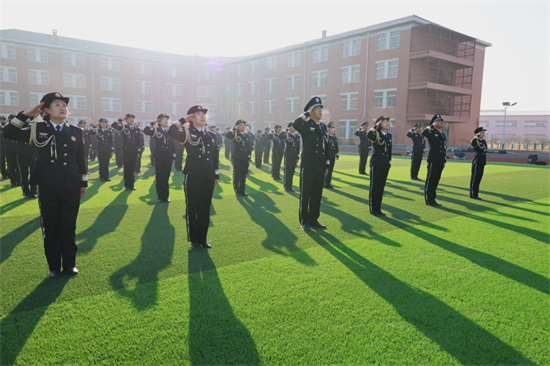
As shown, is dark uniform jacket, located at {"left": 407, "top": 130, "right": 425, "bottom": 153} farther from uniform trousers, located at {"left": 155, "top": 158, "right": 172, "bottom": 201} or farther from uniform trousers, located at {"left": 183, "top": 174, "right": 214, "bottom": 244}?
uniform trousers, located at {"left": 183, "top": 174, "right": 214, "bottom": 244}

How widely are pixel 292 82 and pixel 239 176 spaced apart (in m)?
39.5

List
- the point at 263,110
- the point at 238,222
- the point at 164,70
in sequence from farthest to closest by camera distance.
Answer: the point at 164,70
the point at 263,110
the point at 238,222

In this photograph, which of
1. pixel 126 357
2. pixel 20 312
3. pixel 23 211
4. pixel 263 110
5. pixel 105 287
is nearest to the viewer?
pixel 126 357

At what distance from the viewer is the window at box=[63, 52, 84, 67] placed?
155 ft

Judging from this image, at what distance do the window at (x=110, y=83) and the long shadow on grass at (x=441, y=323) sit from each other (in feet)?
176

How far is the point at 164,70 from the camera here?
180 feet

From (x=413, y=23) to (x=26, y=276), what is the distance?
130ft

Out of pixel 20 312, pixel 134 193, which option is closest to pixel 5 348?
pixel 20 312

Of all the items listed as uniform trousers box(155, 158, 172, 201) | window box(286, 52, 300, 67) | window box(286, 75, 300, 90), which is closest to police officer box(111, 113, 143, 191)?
uniform trousers box(155, 158, 172, 201)

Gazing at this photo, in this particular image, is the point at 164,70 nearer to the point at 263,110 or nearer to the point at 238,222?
the point at 263,110

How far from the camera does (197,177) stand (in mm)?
5395

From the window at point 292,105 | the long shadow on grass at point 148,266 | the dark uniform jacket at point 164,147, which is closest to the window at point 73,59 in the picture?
the window at point 292,105

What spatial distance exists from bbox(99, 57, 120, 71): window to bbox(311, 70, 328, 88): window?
2839 cm

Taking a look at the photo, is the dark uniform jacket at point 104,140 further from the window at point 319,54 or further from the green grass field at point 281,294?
the window at point 319,54
